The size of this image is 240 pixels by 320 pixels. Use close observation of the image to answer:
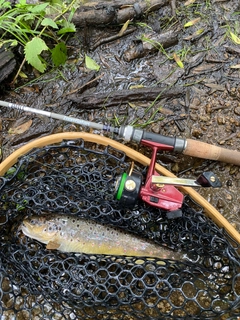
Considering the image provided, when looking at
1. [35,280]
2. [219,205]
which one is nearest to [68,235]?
[35,280]

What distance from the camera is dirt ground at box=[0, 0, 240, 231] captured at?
2734 millimetres

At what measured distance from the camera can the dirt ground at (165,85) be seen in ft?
8.97

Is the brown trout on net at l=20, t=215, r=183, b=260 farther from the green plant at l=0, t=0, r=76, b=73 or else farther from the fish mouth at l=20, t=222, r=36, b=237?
the green plant at l=0, t=0, r=76, b=73

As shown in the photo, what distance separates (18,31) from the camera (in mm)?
2762

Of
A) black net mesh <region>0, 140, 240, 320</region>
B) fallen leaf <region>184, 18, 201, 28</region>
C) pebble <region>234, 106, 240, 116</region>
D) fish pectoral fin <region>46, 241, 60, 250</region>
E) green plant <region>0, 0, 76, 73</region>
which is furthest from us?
fallen leaf <region>184, 18, 201, 28</region>

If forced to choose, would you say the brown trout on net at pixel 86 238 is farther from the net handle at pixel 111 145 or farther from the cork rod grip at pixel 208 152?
the cork rod grip at pixel 208 152

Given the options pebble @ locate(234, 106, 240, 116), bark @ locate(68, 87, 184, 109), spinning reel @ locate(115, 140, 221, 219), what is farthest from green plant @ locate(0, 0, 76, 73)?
pebble @ locate(234, 106, 240, 116)

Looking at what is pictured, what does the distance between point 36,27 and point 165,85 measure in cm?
106

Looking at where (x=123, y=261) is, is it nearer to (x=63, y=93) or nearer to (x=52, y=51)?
(x=63, y=93)

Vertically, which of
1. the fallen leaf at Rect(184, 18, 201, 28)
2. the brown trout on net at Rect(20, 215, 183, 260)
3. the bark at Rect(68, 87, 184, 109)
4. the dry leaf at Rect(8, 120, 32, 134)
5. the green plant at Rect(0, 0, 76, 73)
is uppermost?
the green plant at Rect(0, 0, 76, 73)

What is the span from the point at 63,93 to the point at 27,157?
734 mm

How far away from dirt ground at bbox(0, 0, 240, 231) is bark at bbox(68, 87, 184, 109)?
0.4 inches

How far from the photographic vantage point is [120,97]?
2.81 metres

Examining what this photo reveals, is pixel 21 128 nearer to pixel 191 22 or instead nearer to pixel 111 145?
pixel 111 145
